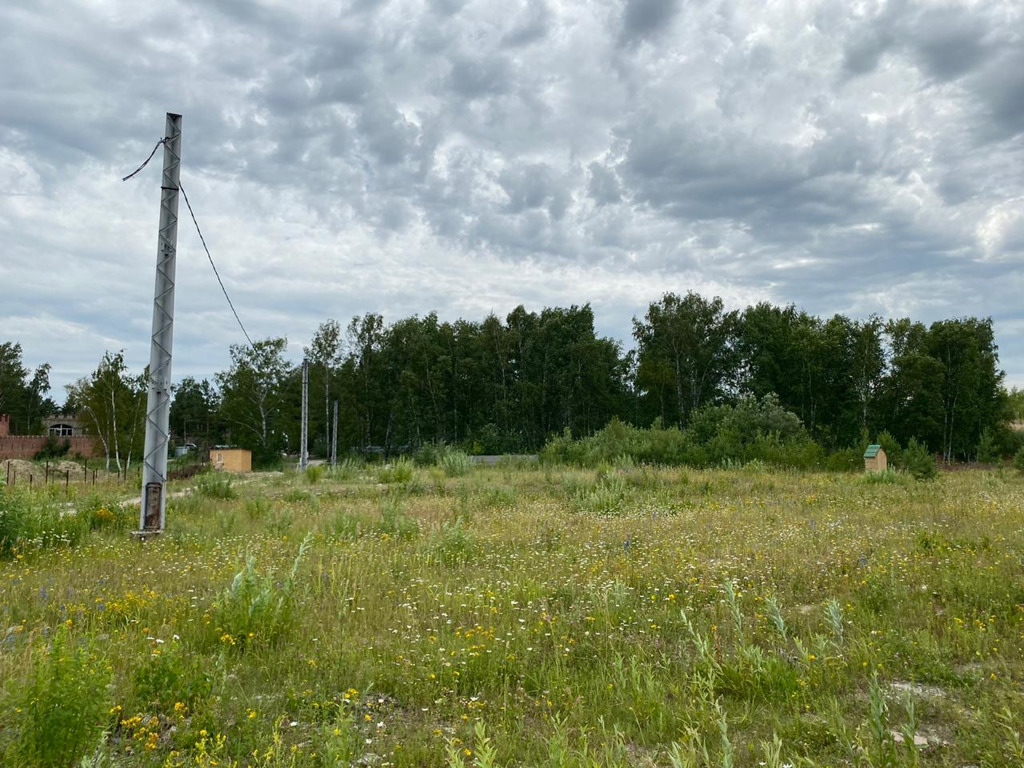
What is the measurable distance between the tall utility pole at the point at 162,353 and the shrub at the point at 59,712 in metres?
6.69

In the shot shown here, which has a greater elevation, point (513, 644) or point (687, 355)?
point (687, 355)

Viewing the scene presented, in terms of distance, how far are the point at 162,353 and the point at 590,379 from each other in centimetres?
3971

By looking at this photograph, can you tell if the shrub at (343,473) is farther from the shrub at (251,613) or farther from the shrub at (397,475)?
the shrub at (251,613)

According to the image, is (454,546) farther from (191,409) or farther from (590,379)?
(191,409)

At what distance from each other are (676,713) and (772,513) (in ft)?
27.4

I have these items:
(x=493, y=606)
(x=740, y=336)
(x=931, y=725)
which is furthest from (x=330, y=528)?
(x=740, y=336)

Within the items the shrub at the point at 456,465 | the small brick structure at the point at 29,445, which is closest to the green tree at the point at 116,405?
the small brick structure at the point at 29,445

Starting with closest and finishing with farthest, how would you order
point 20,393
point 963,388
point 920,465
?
point 920,465 < point 963,388 < point 20,393

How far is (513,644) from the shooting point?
4816 mm

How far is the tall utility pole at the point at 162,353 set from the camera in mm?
9516

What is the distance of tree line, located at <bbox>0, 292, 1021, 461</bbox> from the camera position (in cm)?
4316

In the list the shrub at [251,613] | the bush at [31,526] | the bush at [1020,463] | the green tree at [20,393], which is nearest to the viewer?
the shrub at [251,613]

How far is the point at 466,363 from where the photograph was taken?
48875 mm

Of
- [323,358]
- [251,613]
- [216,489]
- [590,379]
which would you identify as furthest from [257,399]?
[251,613]
